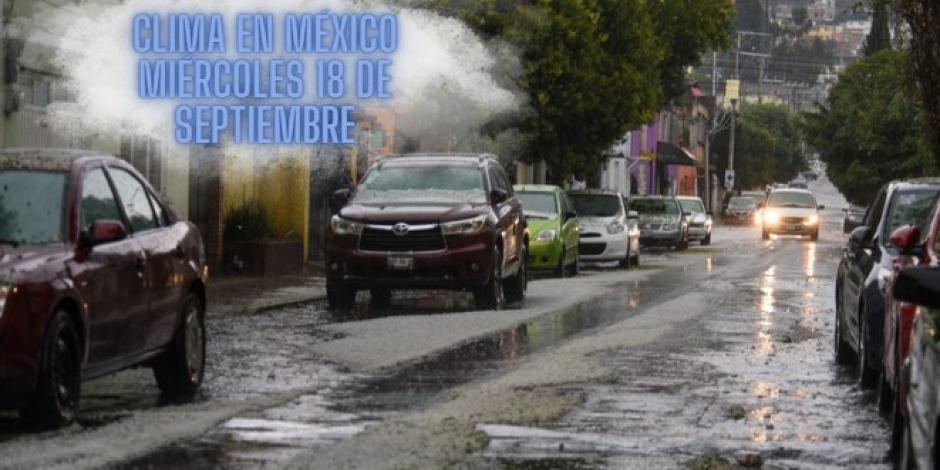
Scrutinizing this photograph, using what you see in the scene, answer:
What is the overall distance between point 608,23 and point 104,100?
20.6 m

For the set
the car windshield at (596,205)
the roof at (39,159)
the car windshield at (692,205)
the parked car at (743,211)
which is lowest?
the parked car at (743,211)

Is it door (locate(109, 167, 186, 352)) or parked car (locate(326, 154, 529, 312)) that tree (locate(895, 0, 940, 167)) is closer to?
parked car (locate(326, 154, 529, 312))

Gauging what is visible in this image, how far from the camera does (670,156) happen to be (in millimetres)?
103188

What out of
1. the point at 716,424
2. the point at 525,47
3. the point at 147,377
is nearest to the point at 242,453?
the point at 716,424

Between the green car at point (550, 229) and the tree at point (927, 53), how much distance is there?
6212 mm

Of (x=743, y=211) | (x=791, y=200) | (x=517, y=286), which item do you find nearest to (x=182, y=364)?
(x=517, y=286)

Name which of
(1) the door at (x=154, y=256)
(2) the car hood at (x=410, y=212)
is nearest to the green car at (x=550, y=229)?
(2) the car hood at (x=410, y=212)

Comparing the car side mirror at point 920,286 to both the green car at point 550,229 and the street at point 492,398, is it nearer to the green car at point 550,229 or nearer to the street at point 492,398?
the street at point 492,398

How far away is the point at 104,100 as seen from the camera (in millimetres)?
27219

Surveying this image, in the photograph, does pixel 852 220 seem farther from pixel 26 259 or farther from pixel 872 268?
pixel 26 259

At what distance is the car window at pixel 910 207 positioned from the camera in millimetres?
15117

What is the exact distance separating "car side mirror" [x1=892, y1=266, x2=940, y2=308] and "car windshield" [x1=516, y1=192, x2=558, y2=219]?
25187mm

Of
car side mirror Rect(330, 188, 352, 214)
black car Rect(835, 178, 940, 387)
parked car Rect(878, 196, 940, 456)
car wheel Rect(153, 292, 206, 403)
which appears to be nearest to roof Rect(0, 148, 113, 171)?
car wheel Rect(153, 292, 206, 403)

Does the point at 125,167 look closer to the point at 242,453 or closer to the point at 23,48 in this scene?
the point at 242,453
